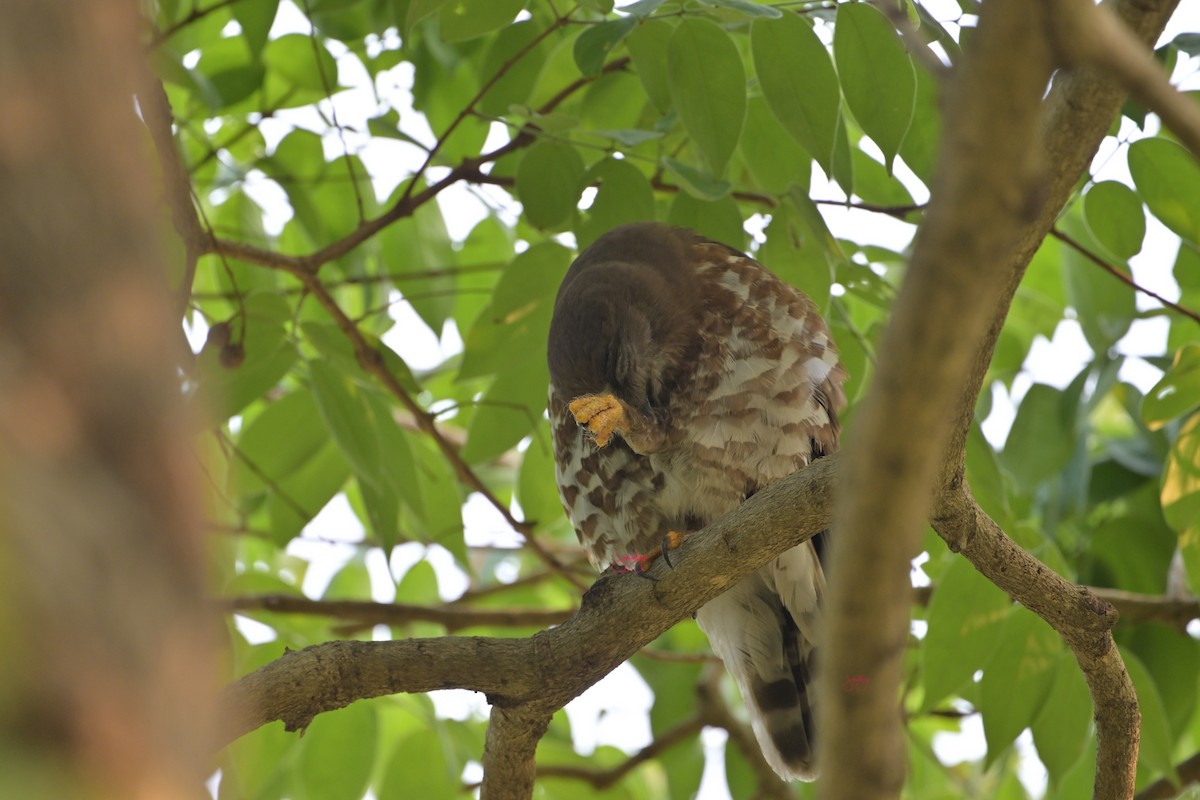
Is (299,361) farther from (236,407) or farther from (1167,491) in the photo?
(1167,491)

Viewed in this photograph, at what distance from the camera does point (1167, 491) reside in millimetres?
3367

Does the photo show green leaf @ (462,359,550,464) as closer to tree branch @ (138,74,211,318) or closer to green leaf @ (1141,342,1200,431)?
tree branch @ (138,74,211,318)

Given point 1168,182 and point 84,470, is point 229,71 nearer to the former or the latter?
point 1168,182

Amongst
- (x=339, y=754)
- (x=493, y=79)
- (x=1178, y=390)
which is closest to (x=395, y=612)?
(x=339, y=754)

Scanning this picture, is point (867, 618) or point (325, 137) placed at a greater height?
point (325, 137)

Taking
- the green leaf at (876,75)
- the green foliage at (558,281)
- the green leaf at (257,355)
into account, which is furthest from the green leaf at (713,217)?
the green leaf at (257,355)

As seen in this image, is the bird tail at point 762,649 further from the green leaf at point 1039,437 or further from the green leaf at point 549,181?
the green leaf at point 549,181

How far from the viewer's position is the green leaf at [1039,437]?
13.5 ft

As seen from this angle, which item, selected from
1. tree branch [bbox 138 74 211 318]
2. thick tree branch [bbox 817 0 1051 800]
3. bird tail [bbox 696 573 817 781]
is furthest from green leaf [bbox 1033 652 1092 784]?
tree branch [bbox 138 74 211 318]

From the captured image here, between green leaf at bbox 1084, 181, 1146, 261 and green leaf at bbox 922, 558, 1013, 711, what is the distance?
1.02 meters

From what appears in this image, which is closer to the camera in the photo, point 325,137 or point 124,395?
point 124,395

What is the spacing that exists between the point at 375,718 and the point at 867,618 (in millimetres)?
2811

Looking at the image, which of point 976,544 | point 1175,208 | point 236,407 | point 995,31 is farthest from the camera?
point 236,407

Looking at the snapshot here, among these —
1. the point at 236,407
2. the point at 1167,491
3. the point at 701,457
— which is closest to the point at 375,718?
the point at 236,407
